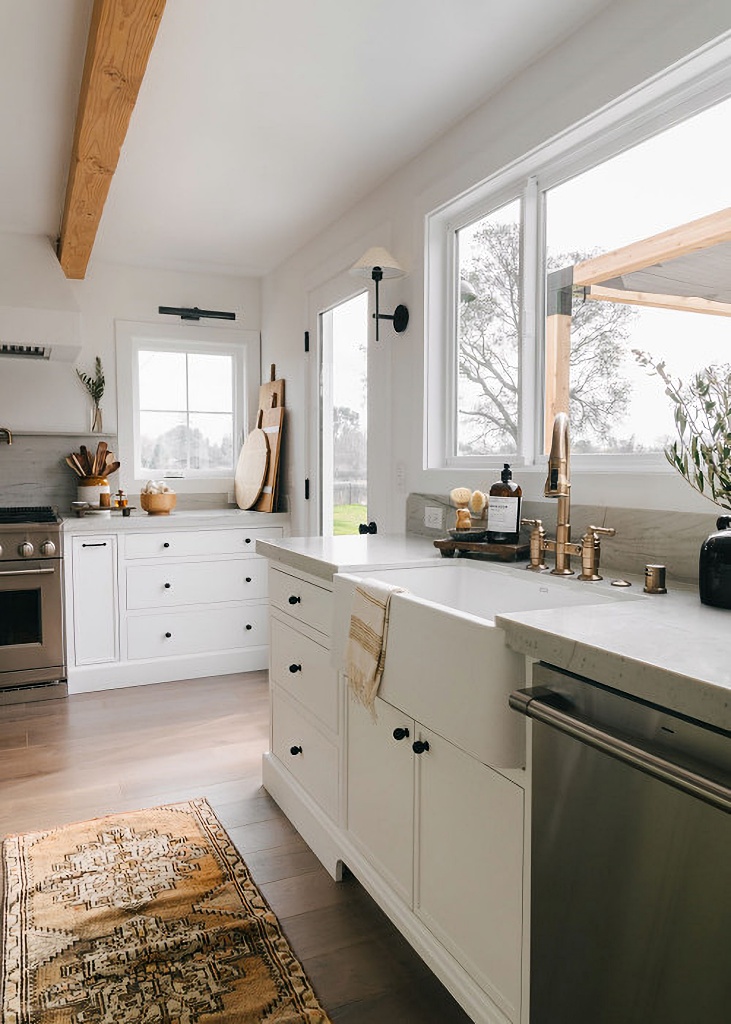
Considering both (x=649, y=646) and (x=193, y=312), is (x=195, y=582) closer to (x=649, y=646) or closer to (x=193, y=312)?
(x=193, y=312)

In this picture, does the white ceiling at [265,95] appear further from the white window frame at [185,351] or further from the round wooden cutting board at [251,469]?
the round wooden cutting board at [251,469]

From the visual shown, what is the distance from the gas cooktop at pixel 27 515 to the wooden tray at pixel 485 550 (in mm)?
2434

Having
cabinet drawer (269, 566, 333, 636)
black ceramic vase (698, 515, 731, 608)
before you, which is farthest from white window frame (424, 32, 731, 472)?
cabinet drawer (269, 566, 333, 636)

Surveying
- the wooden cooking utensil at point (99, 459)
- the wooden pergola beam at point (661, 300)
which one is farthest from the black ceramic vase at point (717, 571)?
the wooden cooking utensil at point (99, 459)

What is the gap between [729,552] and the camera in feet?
4.36

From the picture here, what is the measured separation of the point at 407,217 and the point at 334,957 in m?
2.57

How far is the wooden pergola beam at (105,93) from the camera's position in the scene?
176cm

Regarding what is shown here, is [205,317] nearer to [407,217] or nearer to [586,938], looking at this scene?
[407,217]

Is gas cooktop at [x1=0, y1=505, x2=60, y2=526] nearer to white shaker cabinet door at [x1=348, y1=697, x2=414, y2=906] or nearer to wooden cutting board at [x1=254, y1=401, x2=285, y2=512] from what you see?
wooden cutting board at [x1=254, y1=401, x2=285, y2=512]

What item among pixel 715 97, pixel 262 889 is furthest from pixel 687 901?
pixel 715 97

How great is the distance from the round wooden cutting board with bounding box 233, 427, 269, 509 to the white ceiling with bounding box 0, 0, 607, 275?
1.33 metres

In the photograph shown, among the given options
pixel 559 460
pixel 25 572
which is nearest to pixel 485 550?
pixel 559 460

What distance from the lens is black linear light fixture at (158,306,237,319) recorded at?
4.52 m

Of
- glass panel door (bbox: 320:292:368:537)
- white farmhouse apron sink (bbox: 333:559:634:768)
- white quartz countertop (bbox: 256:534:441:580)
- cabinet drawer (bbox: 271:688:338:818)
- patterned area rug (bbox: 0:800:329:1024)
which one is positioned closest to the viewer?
white farmhouse apron sink (bbox: 333:559:634:768)
